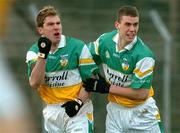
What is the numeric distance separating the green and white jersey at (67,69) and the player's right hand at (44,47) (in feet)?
1.14

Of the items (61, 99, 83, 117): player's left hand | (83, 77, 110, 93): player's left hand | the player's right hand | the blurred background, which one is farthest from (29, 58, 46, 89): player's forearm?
the blurred background

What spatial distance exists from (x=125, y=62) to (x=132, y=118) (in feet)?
2.00

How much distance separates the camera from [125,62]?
8.73m

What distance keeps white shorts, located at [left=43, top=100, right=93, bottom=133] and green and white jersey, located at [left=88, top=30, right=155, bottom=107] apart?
35 centimetres

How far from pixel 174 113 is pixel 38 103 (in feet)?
6.55

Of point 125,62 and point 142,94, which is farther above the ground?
point 125,62

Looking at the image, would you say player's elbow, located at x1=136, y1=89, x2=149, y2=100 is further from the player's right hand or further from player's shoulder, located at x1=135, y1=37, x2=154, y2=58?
the player's right hand

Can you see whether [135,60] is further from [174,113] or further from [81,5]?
[81,5]

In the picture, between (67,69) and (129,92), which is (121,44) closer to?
(129,92)

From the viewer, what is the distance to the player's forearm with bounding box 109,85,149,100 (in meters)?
8.61

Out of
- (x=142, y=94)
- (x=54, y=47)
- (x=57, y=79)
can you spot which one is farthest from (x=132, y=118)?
(x=54, y=47)

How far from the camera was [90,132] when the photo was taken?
8.78m

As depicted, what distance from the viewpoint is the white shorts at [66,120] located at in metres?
8.68

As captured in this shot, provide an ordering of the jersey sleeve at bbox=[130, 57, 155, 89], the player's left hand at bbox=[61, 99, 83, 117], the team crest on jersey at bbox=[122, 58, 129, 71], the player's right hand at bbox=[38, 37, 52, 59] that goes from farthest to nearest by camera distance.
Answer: the team crest on jersey at bbox=[122, 58, 129, 71] < the jersey sleeve at bbox=[130, 57, 155, 89] < the player's left hand at bbox=[61, 99, 83, 117] < the player's right hand at bbox=[38, 37, 52, 59]
